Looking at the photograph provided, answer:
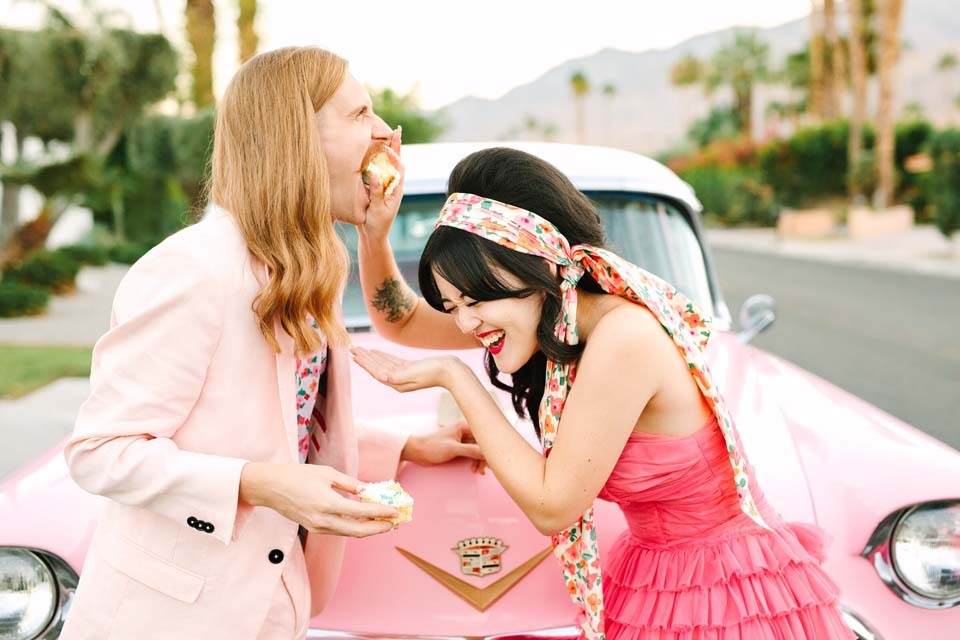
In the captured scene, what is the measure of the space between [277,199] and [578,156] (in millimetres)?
2044

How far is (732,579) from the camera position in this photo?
1803mm

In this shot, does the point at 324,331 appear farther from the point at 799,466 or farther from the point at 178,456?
the point at 799,466

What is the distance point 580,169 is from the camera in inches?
132

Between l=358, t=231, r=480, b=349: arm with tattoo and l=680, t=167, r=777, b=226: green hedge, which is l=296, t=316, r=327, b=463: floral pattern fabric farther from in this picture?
l=680, t=167, r=777, b=226: green hedge

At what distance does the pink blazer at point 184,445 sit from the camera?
1.54 m

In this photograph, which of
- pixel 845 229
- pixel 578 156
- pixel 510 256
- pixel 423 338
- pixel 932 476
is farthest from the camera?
pixel 845 229

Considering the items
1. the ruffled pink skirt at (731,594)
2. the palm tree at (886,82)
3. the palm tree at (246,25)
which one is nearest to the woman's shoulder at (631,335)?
the ruffled pink skirt at (731,594)

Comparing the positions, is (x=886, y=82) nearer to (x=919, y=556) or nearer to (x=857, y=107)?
(x=857, y=107)

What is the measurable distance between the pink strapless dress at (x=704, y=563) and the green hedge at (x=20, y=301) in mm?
12279

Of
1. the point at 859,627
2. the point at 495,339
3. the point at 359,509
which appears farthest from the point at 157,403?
the point at 859,627

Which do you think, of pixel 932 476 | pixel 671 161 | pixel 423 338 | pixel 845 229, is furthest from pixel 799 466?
pixel 671 161

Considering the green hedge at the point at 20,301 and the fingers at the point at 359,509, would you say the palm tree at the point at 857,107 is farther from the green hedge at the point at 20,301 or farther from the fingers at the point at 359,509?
the fingers at the point at 359,509

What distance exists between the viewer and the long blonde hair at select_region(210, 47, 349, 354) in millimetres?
1616

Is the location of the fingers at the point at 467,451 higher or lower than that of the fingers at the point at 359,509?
lower
